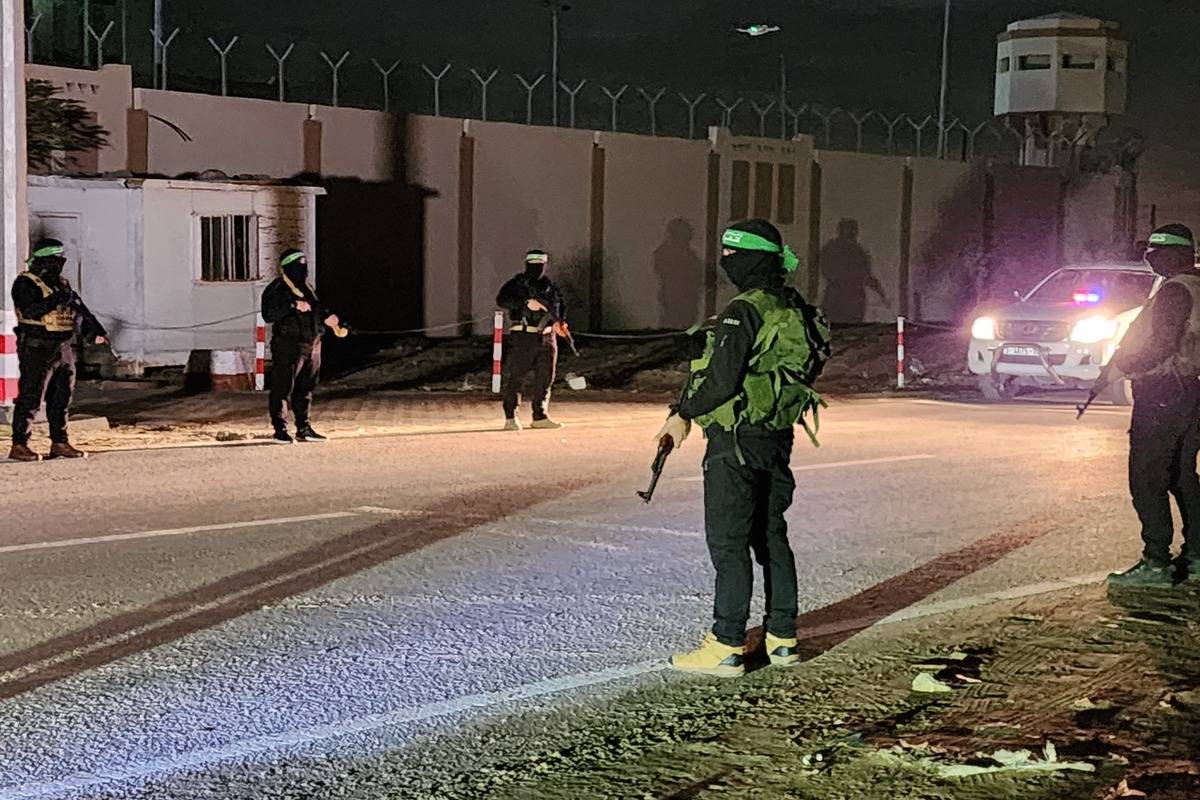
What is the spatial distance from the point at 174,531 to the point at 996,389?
13.3m

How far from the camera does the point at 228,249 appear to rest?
19.7m

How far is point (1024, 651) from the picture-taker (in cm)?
637

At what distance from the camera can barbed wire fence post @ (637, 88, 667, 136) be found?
31.0 metres

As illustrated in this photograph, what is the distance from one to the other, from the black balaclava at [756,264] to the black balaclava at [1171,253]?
8.73ft

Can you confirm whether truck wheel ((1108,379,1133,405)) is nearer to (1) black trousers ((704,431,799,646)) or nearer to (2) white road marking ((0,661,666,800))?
(1) black trousers ((704,431,799,646))

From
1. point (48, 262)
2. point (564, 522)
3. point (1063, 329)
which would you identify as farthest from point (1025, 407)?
point (48, 262)

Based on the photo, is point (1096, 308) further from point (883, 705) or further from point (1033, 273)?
point (1033, 273)

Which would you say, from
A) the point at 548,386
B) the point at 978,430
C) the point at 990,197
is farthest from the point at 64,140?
the point at 990,197

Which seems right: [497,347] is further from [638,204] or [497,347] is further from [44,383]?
[638,204]

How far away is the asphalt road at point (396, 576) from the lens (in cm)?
523

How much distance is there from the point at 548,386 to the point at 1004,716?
10061mm

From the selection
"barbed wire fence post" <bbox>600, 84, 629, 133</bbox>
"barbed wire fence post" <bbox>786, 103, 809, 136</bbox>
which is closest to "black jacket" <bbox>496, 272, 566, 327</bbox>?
"barbed wire fence post" <bbox>600, 84, 629, 133</bbox>

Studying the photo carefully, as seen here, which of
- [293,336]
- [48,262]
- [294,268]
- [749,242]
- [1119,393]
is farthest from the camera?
[1119,393]

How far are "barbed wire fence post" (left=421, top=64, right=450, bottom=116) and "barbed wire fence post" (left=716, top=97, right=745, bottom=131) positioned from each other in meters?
6.60
